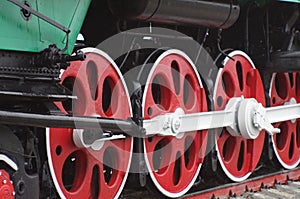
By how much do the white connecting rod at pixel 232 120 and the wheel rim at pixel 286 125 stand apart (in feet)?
0.68

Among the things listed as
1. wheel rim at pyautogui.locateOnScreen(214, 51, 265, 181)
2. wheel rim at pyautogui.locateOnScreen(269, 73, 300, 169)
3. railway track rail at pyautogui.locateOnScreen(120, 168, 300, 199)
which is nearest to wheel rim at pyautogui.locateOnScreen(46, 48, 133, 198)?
railway track rail at pyautogui.locateOnScreen(120, 168, 300, 199)

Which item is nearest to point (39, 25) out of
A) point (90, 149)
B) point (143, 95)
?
point (90, 149)

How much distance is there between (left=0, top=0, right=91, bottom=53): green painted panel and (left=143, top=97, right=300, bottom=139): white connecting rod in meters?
0.89

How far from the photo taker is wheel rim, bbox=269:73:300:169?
4.86 metres

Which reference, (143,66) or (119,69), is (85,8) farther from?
(143,66)

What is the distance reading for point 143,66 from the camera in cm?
353

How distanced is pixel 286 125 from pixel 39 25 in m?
3.03

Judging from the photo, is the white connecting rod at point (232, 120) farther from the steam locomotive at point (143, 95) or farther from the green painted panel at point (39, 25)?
the green painted panel at point (39, 25)

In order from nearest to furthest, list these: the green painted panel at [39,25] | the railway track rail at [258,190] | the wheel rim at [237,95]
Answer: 1. the green painted panel at [39,25]
2. the railway track rail at [258,190]
3. the wheel rim at [237,95]

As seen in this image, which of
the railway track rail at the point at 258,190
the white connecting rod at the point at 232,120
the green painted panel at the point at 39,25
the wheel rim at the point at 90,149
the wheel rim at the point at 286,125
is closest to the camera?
the green painted panel at the point at 39,25

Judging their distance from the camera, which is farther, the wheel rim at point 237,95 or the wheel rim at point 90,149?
the wheel rim at point 237,95

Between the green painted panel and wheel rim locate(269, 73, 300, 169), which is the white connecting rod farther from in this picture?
the green painted panel

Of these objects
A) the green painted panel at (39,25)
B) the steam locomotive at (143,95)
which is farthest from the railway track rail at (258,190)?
the green painted panel at (39,25)

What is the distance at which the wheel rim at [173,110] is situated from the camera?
3.55 m
